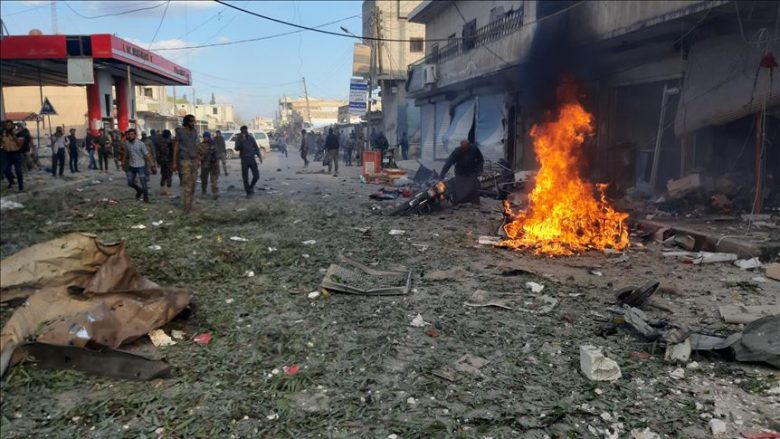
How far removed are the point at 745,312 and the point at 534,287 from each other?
6.13 feet

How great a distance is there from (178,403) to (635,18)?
10.2m

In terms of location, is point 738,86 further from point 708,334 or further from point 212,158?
point 212,158

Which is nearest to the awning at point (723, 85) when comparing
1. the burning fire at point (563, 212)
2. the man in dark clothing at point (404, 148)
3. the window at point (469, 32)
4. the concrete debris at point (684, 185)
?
the concrete debris at point (684, 185)

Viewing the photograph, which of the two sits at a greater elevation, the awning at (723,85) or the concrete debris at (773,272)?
the awning at (723,85)

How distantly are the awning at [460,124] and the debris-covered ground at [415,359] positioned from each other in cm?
1391

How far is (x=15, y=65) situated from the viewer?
67.9 ft

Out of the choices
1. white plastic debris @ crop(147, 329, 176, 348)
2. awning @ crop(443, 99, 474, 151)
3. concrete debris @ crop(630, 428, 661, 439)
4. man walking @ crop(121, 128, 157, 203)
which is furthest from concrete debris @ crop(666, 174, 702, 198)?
awning @ crop(443, 99, 474, 151)

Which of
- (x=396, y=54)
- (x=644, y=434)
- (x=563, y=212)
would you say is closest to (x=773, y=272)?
(x=563, y=212)

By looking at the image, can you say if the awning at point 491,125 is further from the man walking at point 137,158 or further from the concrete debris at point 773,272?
the concrete debris at point 773,272

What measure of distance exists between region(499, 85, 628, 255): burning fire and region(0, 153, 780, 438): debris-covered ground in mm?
500

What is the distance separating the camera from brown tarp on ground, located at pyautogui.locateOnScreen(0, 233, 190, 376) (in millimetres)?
3924

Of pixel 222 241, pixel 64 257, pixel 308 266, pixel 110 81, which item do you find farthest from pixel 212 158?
pixel 110 81

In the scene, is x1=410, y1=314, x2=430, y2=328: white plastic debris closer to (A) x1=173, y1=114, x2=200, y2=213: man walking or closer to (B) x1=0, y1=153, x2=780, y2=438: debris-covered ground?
(B) x1=0, y1=153, x2=780, y2=438: debris-covered ground

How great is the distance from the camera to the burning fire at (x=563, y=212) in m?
7.62
